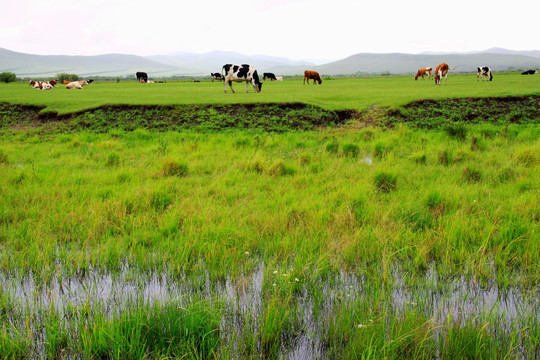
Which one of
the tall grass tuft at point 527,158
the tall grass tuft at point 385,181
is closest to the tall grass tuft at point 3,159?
the tall grass tuft at point 385,181

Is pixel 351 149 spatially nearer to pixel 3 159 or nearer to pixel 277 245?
pixel 277 245

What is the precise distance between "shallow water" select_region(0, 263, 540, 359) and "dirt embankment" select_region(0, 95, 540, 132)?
899cm

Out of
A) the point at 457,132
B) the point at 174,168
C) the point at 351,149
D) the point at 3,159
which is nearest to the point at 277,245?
the point at 174,168

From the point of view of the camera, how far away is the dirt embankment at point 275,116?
12570mm

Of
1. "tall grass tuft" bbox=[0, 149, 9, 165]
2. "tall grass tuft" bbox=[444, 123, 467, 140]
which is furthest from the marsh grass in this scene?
"tall grass tuft" bbox=[444, 123, 467, 140]

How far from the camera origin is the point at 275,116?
13281 millimetres

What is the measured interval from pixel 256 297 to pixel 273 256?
2.55 feet

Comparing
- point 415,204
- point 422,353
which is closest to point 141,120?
point 415,204

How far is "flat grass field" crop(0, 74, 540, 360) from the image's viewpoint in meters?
2.56

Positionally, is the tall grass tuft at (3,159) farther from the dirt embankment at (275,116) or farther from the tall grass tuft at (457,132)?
the tall grass tuft at (457,132)

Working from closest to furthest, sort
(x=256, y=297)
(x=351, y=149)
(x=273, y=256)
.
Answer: (x=256, y=297) → (x=273, y=256) → (x=351, y=149)

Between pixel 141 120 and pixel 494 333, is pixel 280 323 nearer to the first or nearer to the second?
pixel 494 333

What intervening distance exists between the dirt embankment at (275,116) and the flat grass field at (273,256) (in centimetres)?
430

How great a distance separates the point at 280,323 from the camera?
2678 millimetres
